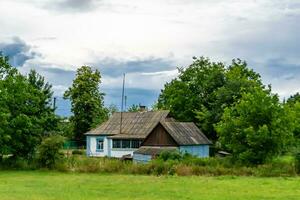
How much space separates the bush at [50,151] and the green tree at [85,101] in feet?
122

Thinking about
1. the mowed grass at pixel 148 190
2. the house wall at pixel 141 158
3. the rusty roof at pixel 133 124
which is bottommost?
the mowed grass at pixel 148 190

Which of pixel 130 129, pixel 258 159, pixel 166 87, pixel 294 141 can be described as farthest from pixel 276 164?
pixel 166 87

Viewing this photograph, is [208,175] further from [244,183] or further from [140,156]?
[140,156]

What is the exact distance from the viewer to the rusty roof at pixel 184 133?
178 ft

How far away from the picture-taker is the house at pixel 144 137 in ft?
177

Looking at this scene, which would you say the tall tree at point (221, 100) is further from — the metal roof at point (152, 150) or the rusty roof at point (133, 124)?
the metal roof at point (152, 150)

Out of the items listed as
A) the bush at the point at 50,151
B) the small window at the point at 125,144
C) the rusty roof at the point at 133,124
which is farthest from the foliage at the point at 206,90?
the bush at the point at 50,151

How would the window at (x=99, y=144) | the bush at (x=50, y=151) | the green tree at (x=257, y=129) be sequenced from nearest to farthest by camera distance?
the green tree at (x=257, y=129) < the bush at (x=50, y=151) < the window at (x=99, y=144)

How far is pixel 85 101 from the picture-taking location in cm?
8300

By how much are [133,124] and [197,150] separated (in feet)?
41.8

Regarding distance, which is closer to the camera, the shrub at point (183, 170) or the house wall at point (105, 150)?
Answer: the shrub at point (183, 170)

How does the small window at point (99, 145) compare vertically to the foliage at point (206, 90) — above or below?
below

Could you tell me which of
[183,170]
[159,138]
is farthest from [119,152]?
[183,170]

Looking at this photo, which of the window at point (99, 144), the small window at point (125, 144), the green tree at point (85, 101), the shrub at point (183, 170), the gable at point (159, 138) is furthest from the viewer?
the green tree at point (85, 101)
